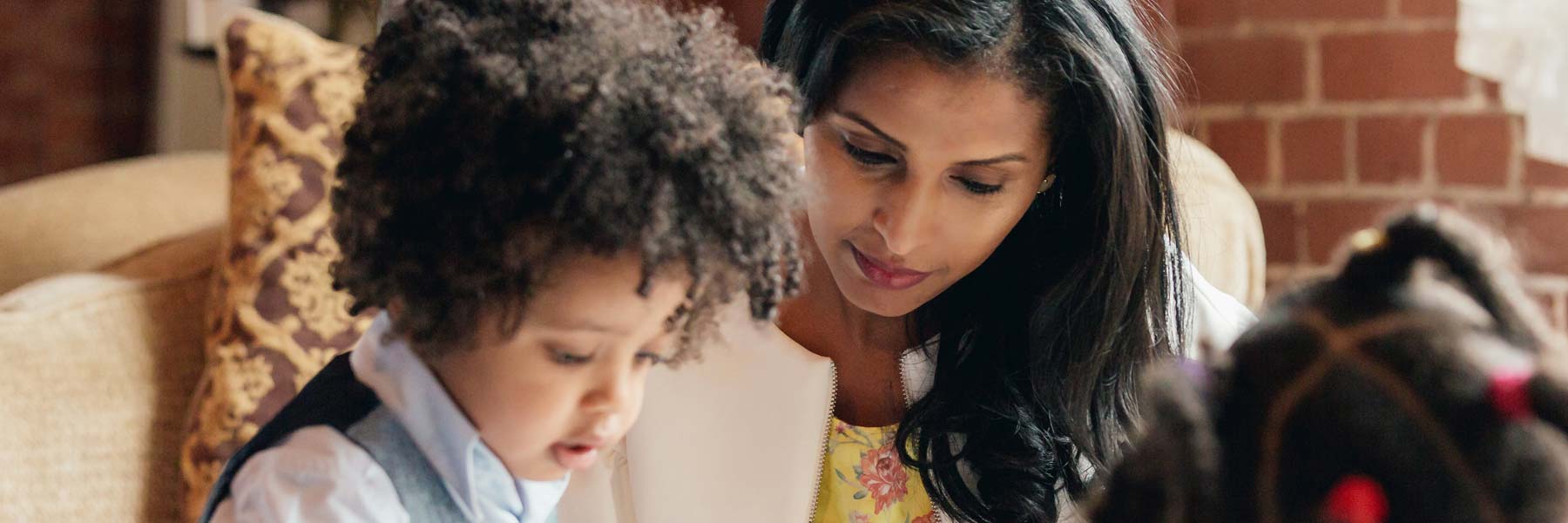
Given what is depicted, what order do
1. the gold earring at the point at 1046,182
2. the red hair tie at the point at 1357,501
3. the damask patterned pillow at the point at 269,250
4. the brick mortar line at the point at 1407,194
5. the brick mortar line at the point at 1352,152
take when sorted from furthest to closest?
1. the brick mortar line at the point at 1352,152
2. the brick mortar line at the point at 1407,194
3. the damask patterned pillow at the point at 269,250
4. the gold earring at the point at 1046,182
5. the red hair tie at the point at 1357,501

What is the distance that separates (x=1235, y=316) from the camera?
1378mm

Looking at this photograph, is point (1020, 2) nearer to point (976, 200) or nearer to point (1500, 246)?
point (976, 200)

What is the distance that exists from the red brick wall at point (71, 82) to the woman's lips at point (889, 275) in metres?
2.03

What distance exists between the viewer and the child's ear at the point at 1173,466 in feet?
1.58

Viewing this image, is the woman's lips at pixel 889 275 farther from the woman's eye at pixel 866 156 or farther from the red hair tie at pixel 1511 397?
the red hair tie at pixel 1511 397

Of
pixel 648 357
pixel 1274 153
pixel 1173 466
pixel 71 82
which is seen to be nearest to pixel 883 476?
pixel 648 357

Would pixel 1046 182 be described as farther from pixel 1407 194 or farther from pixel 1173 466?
pixel 1407 194

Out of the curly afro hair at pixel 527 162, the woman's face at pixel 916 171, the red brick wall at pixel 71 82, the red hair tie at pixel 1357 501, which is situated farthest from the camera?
the red brick wall at pixel 71 82

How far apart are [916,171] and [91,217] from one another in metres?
1.15

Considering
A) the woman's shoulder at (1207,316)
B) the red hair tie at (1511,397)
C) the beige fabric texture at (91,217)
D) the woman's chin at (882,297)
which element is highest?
the red hair tie at (1511,397)

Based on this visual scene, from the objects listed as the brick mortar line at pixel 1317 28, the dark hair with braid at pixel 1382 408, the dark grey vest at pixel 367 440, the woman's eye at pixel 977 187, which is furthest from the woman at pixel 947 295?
the brick mortar line at pixel 1317 28

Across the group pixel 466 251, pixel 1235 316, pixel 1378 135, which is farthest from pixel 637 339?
pixel 1378 135

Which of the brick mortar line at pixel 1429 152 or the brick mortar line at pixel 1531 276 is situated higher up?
the brick mortar line at pixel 1429 152

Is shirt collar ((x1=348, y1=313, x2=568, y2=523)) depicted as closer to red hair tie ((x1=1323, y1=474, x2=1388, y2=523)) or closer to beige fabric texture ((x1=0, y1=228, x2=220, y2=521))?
red hair tie ((x1=1323, y1=474, x2=1388, y2=523))
